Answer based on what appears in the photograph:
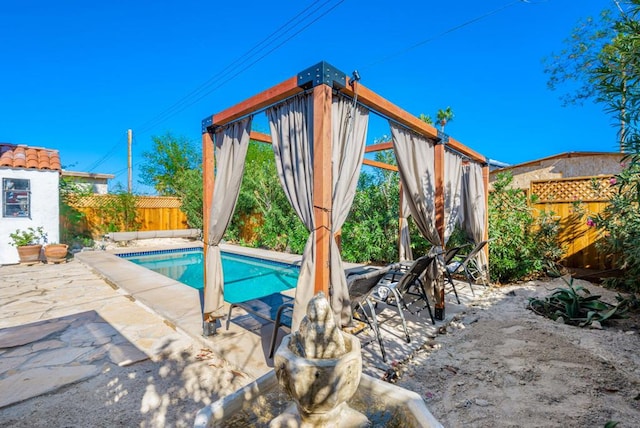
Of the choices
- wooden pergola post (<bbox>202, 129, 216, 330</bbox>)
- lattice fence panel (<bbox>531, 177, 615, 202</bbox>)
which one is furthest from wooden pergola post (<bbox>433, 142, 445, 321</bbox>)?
lattice fence panel (<bbox>531, 177, 615, 202</bbox>)

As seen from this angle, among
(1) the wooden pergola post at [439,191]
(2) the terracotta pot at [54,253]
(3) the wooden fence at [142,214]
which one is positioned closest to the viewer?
(1) the wooden pergola post at [439,191]

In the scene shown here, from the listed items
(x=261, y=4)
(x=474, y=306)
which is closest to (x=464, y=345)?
(x=474, y=306)

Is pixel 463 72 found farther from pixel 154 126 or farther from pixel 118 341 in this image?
pixel 154 126

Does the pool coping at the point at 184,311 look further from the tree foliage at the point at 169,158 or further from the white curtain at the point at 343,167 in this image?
the tree foliage at the point at 169,158

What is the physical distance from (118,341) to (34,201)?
7.38m

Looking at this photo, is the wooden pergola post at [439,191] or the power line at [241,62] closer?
the wooden pergola post at [439,191]

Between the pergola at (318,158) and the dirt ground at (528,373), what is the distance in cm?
77

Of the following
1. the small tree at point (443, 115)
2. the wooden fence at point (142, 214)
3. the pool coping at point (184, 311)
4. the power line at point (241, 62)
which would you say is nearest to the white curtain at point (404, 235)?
the pool coping at point (184, 311)

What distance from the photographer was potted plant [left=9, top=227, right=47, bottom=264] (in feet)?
A: 25.2

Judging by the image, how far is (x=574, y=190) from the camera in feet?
19.2

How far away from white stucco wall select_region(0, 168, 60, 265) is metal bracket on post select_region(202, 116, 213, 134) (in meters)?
7.55

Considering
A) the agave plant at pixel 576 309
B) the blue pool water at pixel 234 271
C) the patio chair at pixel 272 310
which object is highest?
the patio chair at pixel 272 310

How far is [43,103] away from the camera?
18578mm

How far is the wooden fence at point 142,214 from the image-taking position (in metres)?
11.9
